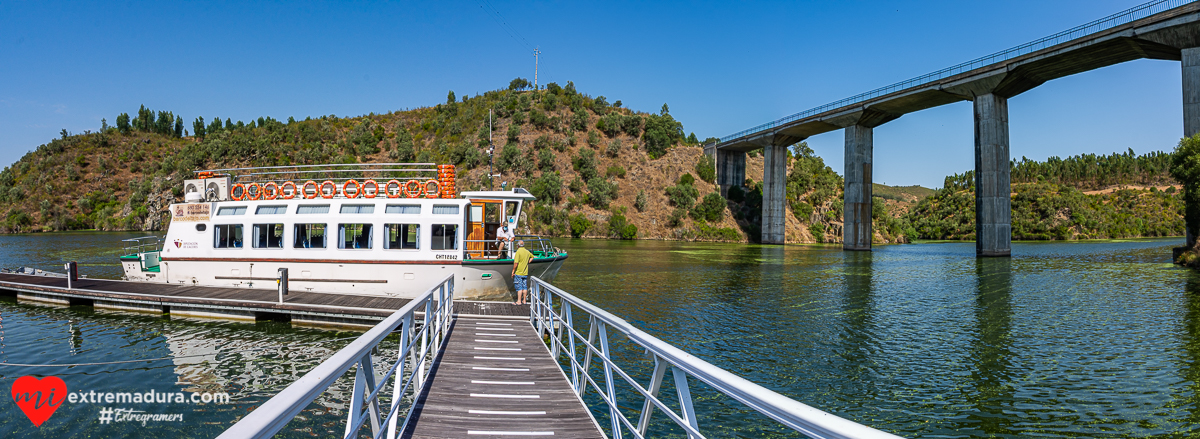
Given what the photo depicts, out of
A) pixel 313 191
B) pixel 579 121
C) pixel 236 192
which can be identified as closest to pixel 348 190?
pixel 313 191

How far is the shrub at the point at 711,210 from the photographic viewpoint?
89.4 meters

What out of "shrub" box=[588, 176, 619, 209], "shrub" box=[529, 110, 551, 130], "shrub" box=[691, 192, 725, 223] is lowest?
"shrub" box=[691, 192, 725, 223]

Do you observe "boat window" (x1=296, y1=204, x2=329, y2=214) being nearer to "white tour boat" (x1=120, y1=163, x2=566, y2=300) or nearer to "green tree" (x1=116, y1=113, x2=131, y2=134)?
"white tour boat" (x1=120, y1=163, x2=566, y2=300)

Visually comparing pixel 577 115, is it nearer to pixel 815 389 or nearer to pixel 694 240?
pixel 694 240

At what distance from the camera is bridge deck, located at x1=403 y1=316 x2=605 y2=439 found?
20.4 feet

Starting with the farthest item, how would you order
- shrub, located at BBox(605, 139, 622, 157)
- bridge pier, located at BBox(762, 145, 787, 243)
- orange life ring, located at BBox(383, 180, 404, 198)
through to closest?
shrub, located at BBox(605, 139, 622, 157) → bridge pier, located at BBox(762, 145, 787, 243) → orange life ring, located at BBox(383, 180, 404, 198)

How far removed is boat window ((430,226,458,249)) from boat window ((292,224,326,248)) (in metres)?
4.34

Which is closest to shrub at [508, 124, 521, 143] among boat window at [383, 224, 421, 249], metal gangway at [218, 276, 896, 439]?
boat window at [383, 224, 421, 249]

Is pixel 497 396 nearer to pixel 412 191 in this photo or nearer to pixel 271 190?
pixel 412 191

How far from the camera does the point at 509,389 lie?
785 centimetres

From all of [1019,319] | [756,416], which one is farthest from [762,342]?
[1019,319]

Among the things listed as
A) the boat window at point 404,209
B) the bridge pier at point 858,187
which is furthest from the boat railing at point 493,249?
the bridge pier at point 858,187

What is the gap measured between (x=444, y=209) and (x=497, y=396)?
14.2 meters

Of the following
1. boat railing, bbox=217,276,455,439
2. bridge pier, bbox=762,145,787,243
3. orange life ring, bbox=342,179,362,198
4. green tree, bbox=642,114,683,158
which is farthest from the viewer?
green tree, bbox=642,114,683,158
